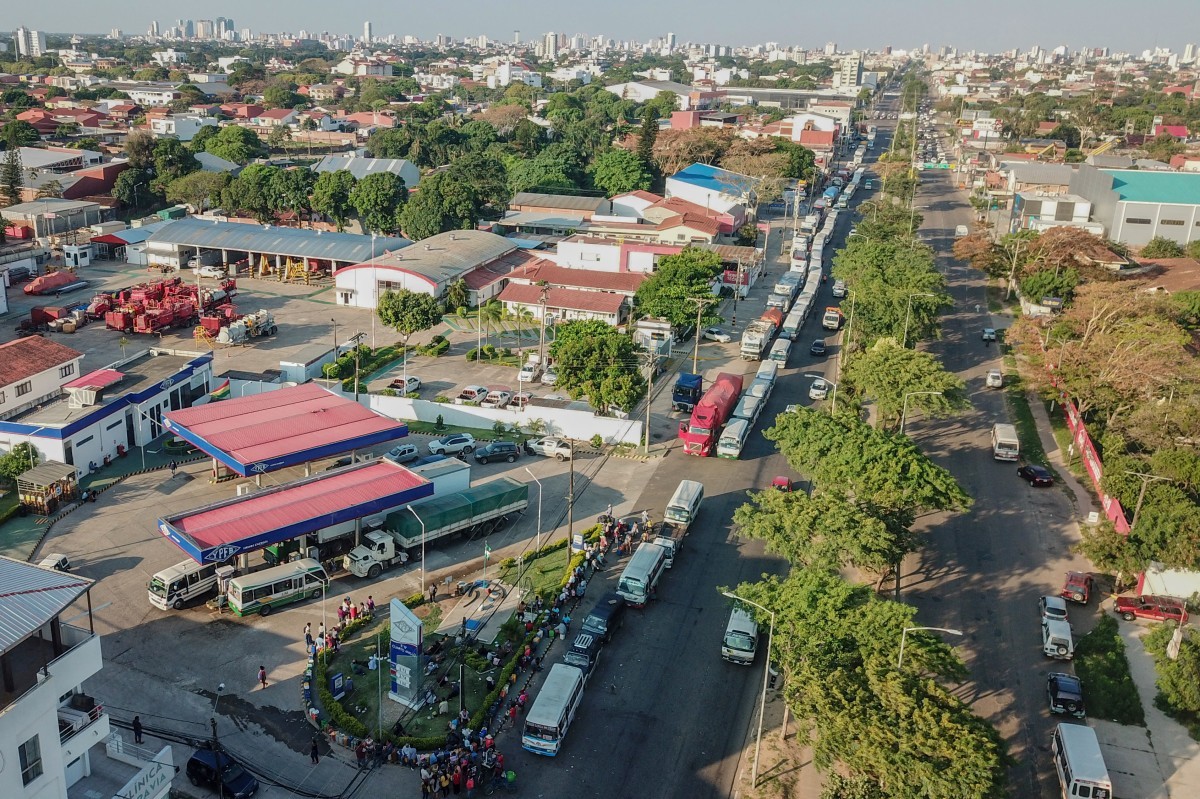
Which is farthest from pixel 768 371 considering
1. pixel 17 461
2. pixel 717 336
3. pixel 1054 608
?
pixel 17 461

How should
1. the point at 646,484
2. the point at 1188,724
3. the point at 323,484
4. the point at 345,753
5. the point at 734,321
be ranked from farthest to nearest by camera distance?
1. the point at 734,321
2. the point at 646,484
3. the point at 323,484
4. the point at 1188,724
5. the point at 345,753

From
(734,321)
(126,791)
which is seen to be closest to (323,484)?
(126,791)

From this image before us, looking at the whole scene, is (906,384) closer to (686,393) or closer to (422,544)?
(686,393)

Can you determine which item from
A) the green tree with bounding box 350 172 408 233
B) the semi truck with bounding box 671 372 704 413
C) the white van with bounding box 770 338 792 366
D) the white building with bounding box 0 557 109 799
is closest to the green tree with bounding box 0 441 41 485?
the white building with bounding box 0 557 109 799

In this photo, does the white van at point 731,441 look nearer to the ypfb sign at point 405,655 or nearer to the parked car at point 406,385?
the parked car at point 406,385

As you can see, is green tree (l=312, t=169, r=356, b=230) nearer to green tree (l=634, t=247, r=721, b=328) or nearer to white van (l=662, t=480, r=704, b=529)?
green tree (l=634, t=247, r=721, b=328)

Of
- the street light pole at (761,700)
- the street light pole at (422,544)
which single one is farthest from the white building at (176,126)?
the street light pole at (761,700)

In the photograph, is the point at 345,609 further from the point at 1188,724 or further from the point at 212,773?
the point at 1188,724
